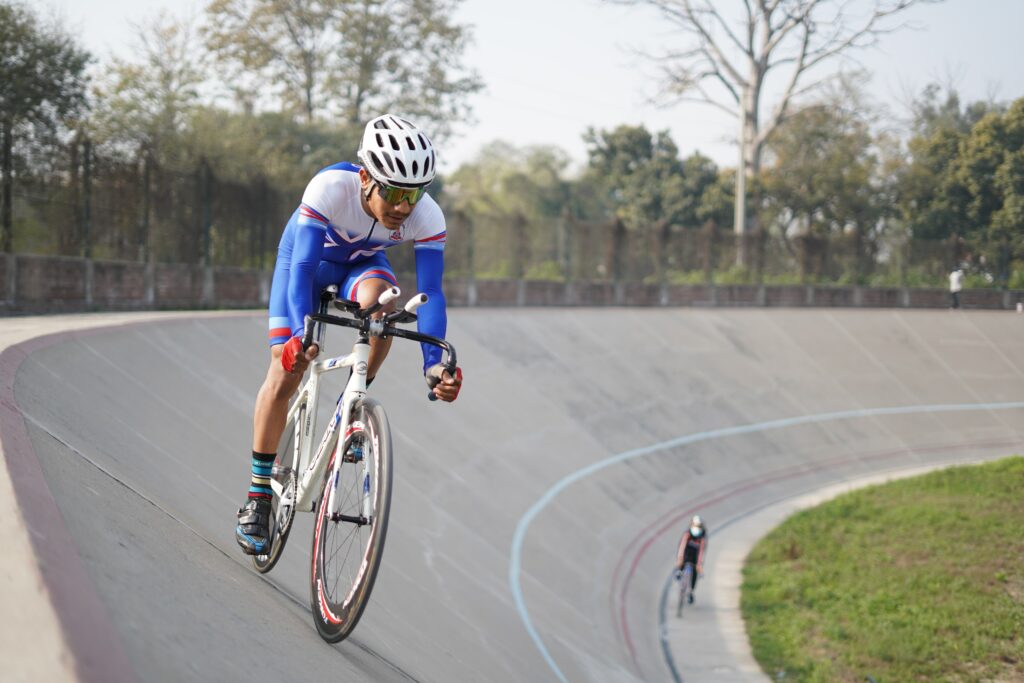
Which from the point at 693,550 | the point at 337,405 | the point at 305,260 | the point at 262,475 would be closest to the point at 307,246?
the point at 305,260

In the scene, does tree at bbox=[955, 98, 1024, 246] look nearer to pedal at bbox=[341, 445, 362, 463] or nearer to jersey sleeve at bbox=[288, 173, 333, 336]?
jersey sleeve at bbox=[288, 173, 333, 336]

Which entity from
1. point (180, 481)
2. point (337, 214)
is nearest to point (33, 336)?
point (180, 481)

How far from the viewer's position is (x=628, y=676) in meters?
9.77

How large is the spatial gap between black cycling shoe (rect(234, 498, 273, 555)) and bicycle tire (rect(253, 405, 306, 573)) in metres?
0.09

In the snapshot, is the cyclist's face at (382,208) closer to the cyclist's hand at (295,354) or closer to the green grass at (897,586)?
the cyclist's hand at (295,354)

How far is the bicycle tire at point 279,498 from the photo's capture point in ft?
15.0

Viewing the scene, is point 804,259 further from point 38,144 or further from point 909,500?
point 38,144

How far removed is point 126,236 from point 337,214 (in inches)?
606

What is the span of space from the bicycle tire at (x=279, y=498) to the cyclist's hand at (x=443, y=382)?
87 centimetres

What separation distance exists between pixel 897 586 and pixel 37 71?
22840 mm

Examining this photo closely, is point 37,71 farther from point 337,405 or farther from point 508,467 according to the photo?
point 337,405

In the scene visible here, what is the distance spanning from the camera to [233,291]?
66.5 ft

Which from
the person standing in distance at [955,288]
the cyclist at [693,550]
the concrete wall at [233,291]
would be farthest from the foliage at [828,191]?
the cyclist at [693,550]

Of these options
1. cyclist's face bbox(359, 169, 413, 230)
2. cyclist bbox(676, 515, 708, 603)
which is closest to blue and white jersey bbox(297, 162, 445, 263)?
cyclist's face bbox(359, 169, 413, 230)
